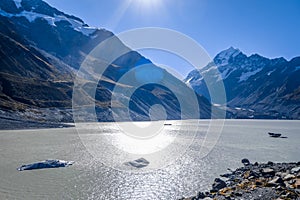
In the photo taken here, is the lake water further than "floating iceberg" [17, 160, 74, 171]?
No

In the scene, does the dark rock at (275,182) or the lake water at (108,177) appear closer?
the dark rock at (275,182)

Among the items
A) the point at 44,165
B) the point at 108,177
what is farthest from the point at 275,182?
the point at 44,165

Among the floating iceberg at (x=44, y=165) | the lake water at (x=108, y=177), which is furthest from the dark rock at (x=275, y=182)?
the floating iceberg at (x=44, y=165)

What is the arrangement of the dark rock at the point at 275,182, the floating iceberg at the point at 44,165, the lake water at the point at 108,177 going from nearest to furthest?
1. the dark rock at the point at 275,182
2. the lake water at the point at 108,177
3. the floating iceberg at the point at 44,165

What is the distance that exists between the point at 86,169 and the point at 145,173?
Answer: 10.3m

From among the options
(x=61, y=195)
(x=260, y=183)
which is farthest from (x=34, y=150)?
(x=260, y=183)

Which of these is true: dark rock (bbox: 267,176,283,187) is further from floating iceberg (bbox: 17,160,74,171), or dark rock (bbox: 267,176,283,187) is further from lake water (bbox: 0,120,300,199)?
floating iceberg (bbox: 17,160,74,171)

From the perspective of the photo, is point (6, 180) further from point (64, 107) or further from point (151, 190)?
point (64, 107)

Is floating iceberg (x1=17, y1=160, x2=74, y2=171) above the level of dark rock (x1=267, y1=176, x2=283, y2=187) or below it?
above

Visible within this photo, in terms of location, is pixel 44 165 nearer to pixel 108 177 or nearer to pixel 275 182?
pixel 108 177

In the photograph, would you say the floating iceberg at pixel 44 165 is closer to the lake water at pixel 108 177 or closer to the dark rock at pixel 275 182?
the lake water at pixel 108 177

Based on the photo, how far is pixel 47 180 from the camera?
143ft

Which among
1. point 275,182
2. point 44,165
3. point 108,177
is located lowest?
point 275,182

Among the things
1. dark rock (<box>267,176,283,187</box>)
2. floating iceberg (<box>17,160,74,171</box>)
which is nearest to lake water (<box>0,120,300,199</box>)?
floating iceberg (<box>17,160,74,171</box>)
